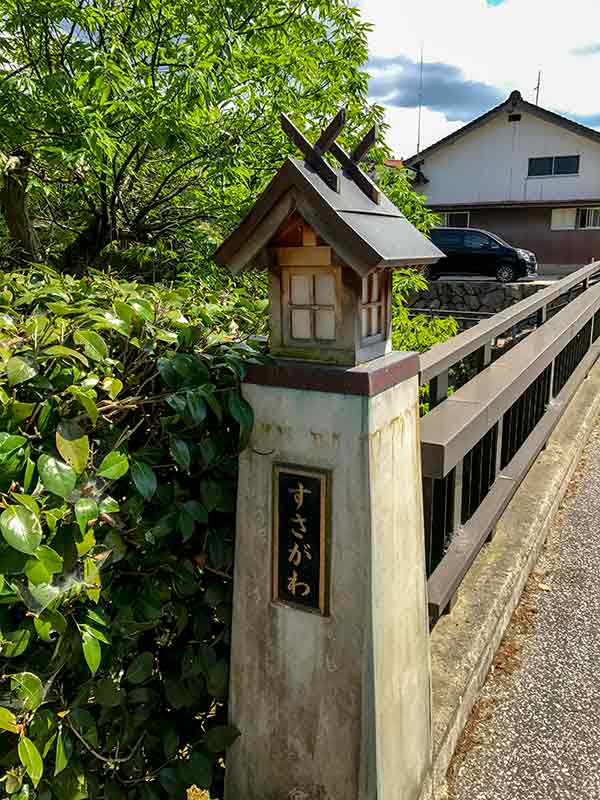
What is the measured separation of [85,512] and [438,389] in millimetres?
1440

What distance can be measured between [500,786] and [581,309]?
4.32 metres

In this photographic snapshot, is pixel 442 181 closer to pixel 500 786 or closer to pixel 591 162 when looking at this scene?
pixel 591 162

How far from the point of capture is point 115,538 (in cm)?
143

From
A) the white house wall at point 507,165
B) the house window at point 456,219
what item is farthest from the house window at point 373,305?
the house window at point 456,219

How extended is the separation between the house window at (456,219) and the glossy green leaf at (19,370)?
22.6 meters

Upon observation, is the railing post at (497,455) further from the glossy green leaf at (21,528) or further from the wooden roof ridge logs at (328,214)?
the glossy green leaf at (21,528)

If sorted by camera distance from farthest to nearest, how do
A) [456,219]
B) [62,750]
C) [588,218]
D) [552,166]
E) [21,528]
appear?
1. [456,219]
2. [552,166]
3. [588,218]
4. [62,750]
5. [21,528]

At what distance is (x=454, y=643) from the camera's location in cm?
227

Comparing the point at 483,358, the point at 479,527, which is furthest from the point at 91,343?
the point at 483,358

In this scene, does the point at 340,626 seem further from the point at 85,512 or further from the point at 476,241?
the point at 476,241

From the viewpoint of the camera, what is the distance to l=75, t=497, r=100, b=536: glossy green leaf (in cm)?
124

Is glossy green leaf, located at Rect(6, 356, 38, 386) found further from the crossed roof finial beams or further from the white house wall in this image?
the white house wall

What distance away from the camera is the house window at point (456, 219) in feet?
73.5

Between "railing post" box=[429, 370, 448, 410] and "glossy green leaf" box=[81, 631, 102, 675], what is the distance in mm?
1419
